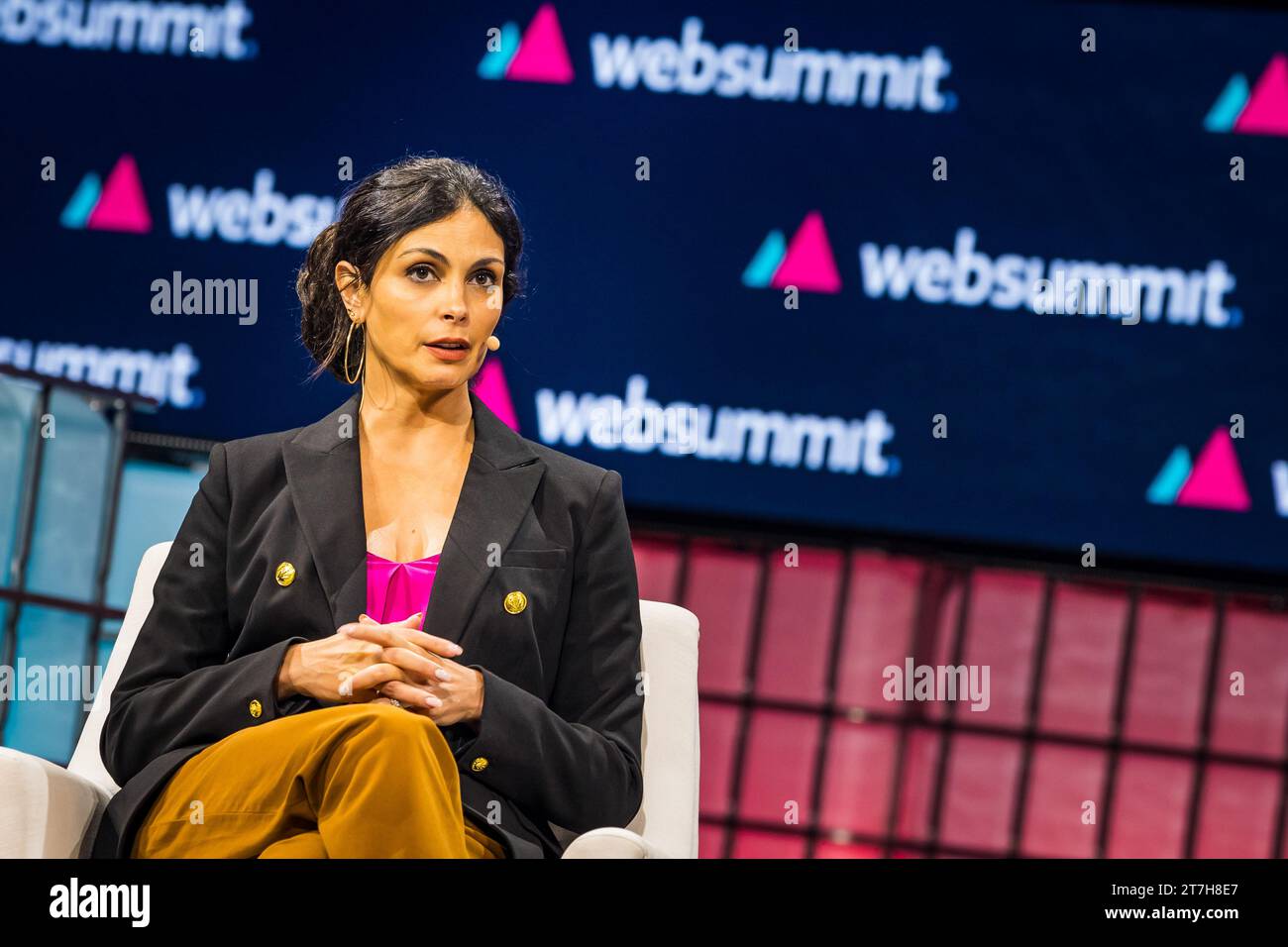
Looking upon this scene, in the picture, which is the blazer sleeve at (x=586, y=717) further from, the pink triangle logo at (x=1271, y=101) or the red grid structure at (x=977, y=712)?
the pink triangle logo at (x=1271, y=101)

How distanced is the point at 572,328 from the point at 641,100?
28.3 inches

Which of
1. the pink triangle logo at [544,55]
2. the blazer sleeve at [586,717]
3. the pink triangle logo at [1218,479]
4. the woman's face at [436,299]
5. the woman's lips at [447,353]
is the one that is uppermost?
the pink triangle logo at [544,55]

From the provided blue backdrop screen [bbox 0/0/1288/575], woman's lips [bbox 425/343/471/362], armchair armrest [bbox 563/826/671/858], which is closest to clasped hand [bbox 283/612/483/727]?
armchair armrest [bbox 563/826/671/858]

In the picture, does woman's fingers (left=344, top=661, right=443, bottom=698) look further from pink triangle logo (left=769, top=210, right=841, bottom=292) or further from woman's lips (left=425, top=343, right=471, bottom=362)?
pink triangle logo (left=769, top=210, right=841, bottom=292)

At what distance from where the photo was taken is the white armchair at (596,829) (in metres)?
1.97

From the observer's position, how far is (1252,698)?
451 centimetres

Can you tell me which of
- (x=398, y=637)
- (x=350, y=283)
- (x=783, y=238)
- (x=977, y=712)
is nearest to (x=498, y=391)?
(x=783, y=238)

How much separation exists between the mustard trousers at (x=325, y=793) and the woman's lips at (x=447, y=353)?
591mm

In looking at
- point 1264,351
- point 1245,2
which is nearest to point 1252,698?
point 1264,351

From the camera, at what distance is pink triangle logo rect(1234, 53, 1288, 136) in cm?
441

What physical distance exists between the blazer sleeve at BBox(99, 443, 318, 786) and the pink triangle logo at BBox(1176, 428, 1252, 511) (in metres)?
3.09

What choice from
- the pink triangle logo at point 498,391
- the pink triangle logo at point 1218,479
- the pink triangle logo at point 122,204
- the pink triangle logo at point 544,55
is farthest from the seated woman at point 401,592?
the pink triangle logo at point 1218,479

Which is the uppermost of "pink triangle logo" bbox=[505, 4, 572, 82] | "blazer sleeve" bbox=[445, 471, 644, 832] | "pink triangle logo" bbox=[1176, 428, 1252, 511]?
"pink triangle logo" bbox=[505, 4, 572, 82]
